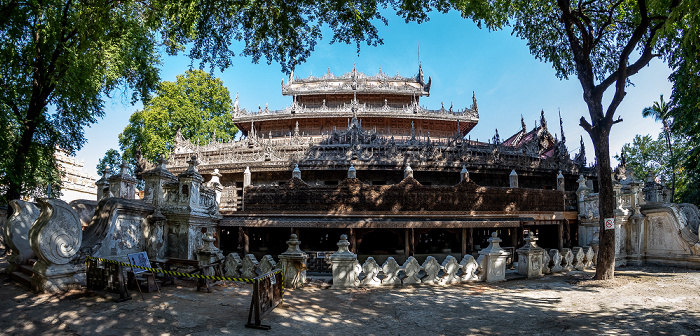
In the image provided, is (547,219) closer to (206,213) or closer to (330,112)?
(206,213)

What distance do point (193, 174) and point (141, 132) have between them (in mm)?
25358

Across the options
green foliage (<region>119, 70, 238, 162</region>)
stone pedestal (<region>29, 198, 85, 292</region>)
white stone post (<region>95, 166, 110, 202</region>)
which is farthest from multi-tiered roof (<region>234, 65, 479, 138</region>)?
stone pedestal (<region>29, 198, 85, 292</region>)

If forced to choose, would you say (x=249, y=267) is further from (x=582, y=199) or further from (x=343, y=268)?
(x=582, y=199)

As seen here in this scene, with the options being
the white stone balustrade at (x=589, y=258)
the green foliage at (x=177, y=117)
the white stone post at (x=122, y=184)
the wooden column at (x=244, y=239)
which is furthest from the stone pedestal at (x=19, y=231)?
the green foliage at (x=177, y=117)

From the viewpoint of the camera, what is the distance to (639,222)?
14.9 m

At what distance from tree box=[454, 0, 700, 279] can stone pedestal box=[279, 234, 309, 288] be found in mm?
9267

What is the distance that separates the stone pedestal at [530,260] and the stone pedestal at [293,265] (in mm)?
7454

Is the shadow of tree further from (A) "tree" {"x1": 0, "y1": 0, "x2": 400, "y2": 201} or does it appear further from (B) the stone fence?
(A) "tree" {"x1": 0, "y1": 0, "x2": 400, "y2": 201}

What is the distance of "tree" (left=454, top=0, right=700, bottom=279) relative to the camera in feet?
35.9

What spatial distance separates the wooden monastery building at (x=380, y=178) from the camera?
49.9 ft

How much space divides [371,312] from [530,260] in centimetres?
703

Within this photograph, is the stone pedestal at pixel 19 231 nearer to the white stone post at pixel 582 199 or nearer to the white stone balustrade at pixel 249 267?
the white stone balustrade at pixel 249 267

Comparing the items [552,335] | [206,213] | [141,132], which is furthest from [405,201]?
[141,132]

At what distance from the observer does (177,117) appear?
106 ft
